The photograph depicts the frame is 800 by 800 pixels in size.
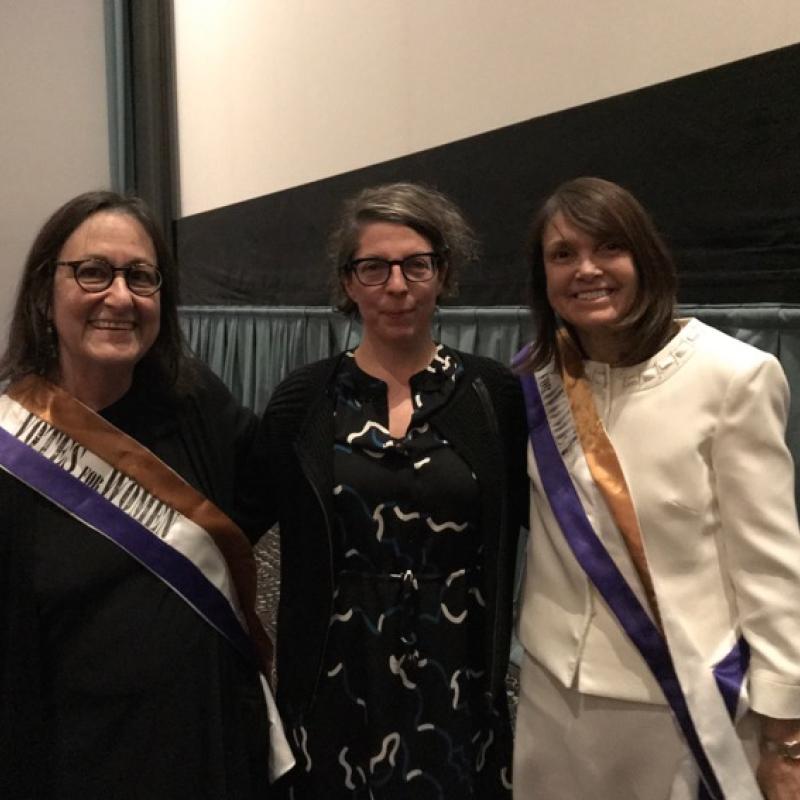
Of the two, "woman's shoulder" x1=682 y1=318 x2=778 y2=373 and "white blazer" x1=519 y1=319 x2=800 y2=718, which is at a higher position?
"woman's shoulder" x1=682 y1=318 x2=778 y2=373

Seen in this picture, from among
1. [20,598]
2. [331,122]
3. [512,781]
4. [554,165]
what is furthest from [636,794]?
[331,122]

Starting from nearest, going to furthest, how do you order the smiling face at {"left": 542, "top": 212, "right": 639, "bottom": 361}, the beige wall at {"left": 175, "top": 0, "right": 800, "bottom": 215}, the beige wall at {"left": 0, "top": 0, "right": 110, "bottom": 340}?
the smiling face at {"left": 542, "top": 212, "right": 639, "bottom": 361} < the beige wall at {"left": 175, "top": 0, "right": 800, "bottom": 215} < the beige wall at {"left": 0, "top": 0, "right": 110, "bottom": 340}

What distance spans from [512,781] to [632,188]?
146 centimetres

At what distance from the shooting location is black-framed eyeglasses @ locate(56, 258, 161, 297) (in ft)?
3.55

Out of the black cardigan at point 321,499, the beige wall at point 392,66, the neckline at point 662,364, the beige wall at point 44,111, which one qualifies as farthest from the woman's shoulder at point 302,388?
the beige wall at point 44,111

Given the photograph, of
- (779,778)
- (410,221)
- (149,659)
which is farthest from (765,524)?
(149,659)

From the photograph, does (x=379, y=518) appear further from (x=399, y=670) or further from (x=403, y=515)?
(x=399, y=670)

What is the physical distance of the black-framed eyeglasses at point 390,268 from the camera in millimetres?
1204

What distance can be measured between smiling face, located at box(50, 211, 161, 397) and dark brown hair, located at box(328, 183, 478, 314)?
30 cm

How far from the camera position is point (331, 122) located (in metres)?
3.50

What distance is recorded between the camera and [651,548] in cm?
107

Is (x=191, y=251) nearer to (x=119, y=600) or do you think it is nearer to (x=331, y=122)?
(x=331, y=122)

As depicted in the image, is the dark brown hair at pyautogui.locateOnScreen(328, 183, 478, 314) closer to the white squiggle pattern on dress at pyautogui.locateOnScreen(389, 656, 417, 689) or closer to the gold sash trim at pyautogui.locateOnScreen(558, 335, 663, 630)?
the gold sash trim at pyautogui.locateOnScreen(558, 335, 663, 630)

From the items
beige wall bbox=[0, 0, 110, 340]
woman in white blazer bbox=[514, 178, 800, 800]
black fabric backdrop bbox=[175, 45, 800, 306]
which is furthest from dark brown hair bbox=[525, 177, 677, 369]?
beige wall bbox=[0, 0, 110, 340]
